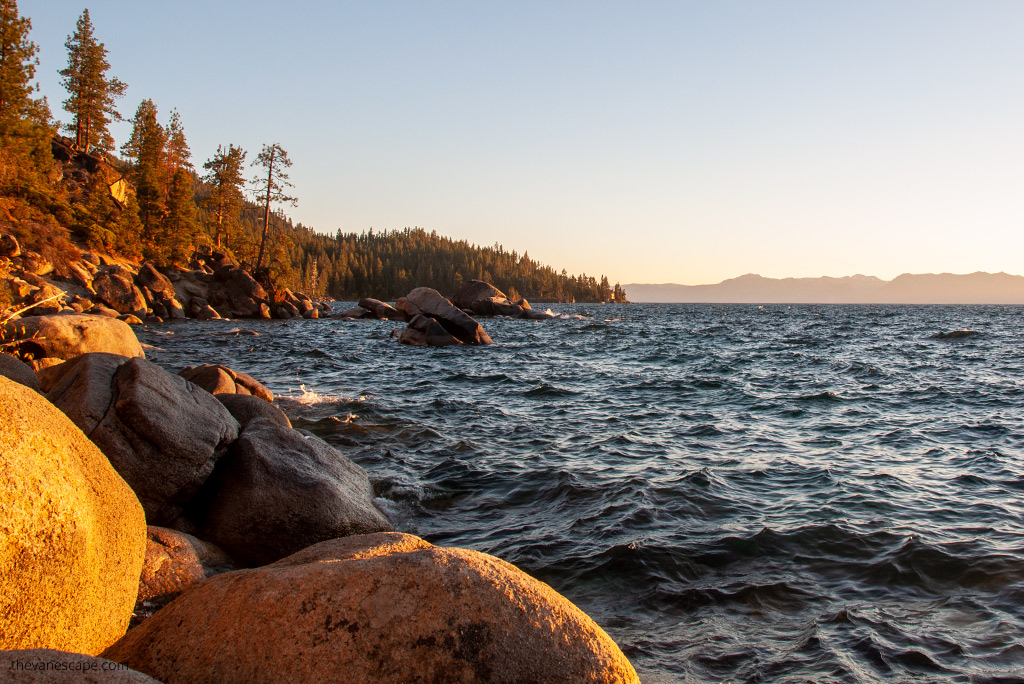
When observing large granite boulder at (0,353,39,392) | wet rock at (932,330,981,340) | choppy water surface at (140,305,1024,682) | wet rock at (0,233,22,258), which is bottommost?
choppy water surface at (140,305,1024,682)

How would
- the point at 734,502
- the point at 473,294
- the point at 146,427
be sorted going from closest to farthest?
the point at 146,427, the point at 734,502, the point at 473,294

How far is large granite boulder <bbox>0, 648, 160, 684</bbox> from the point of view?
2.44 meters

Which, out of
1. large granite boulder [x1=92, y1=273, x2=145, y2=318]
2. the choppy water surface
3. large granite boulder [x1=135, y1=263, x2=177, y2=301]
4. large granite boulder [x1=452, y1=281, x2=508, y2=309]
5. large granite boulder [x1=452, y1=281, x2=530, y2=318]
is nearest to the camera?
the choppy water surface

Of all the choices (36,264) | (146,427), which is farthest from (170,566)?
(36,264)

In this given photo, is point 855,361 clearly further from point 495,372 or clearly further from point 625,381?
point 495,372

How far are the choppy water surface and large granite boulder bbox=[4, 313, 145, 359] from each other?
3880 mm

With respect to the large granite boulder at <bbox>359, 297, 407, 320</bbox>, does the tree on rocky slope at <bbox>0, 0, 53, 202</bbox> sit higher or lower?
higher

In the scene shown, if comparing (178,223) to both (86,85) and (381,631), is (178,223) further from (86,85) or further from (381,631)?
(381,631)

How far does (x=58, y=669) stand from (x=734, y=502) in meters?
7.90

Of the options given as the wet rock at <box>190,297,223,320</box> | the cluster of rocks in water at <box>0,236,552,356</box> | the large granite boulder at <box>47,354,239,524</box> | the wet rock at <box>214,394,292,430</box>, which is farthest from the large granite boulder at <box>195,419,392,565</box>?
the wet rock at <box>190,297,223,320</box>

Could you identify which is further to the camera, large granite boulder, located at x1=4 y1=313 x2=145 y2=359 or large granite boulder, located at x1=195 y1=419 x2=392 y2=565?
large granite boulder, located at x1=4 y1=313 x2=145 y2=359

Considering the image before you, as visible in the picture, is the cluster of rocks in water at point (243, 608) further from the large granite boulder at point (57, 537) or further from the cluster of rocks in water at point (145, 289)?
the cluster of rocks in water at point (145, 289)

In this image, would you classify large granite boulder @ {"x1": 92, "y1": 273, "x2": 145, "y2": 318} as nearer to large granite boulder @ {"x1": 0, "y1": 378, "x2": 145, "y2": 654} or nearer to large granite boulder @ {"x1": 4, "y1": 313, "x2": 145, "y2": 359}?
large granite boulder @ {"x1": 4, "y1": 313, "x2": 145, "y2": 359}

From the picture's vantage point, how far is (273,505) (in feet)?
21.8
